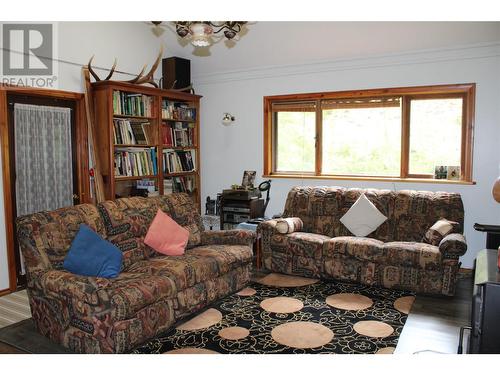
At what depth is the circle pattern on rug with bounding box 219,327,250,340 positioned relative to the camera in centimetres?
309

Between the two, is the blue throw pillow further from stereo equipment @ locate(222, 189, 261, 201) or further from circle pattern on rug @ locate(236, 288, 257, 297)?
stereo equipment @ locate(222, 189, 261, 201)

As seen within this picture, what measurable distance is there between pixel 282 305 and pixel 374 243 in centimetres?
119

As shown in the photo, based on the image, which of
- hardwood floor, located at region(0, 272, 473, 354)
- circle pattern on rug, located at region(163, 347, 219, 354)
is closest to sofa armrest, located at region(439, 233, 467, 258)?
hardwood floor, located at region(0, 272, 473, 354)

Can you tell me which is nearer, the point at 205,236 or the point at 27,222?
the point at 27,222

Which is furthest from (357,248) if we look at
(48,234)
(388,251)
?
(48,234)

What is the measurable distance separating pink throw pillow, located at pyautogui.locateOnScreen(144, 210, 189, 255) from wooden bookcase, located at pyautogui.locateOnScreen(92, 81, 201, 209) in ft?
4.23

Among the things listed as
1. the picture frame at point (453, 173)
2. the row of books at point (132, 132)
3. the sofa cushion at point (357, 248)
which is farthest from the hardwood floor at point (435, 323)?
the row of books at point (132, 132)

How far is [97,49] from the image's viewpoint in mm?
4992

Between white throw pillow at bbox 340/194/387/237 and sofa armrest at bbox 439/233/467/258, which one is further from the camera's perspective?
white throw pillow at bbox 340/194/387/237

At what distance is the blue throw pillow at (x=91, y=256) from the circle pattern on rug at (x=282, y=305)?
1304 millimetres

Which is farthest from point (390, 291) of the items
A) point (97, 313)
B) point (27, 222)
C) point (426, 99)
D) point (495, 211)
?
point (27, 222)
